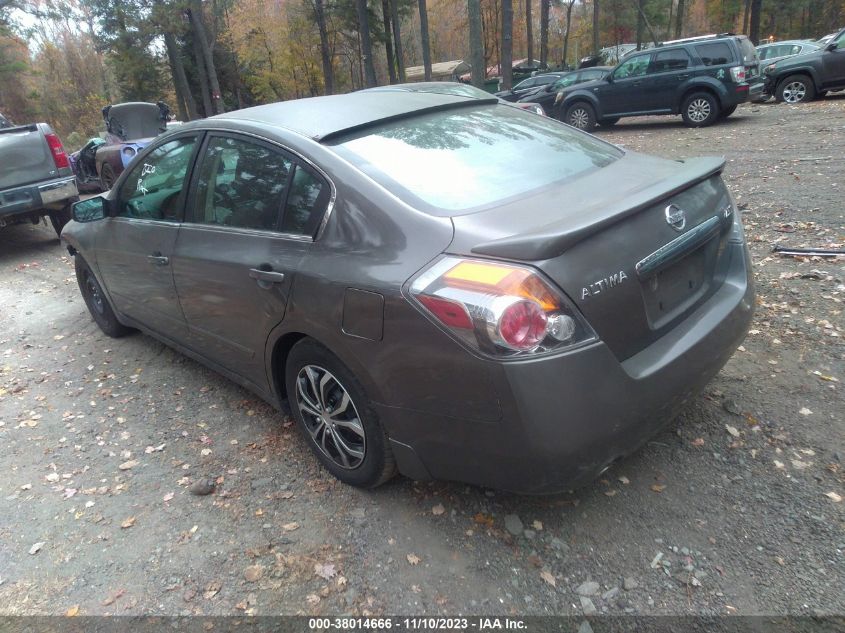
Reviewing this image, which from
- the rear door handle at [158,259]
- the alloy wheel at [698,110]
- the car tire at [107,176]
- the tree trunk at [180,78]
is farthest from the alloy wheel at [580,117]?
the tree trunk at [180,78]

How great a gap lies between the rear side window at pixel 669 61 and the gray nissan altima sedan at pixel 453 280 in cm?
1217

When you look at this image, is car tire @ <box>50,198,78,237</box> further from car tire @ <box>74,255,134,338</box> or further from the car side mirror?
the car side mirror

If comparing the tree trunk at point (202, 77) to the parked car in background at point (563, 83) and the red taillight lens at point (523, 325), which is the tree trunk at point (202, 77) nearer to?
the parked car in background at point (563, 83)

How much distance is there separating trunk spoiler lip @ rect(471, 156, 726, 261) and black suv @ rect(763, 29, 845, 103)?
51.9ft

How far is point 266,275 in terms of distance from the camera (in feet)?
9.46

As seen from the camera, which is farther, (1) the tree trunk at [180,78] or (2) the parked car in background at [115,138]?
(1) the tree trunk at [180,78]

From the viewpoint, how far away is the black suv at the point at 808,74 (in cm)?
1466

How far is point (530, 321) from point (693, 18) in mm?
69261

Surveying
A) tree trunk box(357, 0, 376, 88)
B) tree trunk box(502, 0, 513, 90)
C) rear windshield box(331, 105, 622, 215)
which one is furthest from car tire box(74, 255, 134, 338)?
tree trunk box(357, 0, 376, 88)

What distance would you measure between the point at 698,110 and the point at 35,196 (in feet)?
41.8

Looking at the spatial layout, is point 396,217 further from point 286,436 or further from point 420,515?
point 286,436

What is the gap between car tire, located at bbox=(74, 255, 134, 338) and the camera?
5.06 m

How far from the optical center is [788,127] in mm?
11930

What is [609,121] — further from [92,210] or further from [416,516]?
[416,516]
